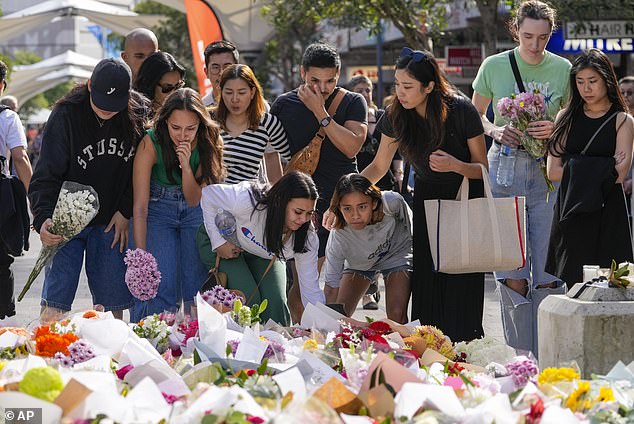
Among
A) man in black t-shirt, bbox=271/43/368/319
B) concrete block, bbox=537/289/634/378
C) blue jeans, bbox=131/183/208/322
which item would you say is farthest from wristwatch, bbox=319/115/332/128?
concrete block, bbox=537/289/634/378

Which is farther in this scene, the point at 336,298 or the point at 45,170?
the point at 336,298

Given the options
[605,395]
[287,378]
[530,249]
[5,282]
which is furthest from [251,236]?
[605,395]

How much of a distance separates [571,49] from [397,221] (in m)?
14.0

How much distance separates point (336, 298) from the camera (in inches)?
300

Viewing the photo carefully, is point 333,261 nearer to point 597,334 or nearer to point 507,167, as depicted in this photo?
point 507,167

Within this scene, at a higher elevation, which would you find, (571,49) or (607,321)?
(571,49)

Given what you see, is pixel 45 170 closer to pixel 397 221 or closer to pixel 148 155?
pixel 148 155

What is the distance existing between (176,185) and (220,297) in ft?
3.87

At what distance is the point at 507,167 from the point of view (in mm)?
7262

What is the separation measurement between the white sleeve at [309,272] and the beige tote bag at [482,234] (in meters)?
0.70

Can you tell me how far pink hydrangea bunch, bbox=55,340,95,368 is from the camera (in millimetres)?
4489

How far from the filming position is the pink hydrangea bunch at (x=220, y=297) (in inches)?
230

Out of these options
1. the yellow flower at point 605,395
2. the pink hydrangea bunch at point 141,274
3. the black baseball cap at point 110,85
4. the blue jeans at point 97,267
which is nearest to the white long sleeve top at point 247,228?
the pink hydrangea bunch at point 141,274

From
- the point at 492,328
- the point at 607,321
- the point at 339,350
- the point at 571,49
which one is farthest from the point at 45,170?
the point at 571,49
